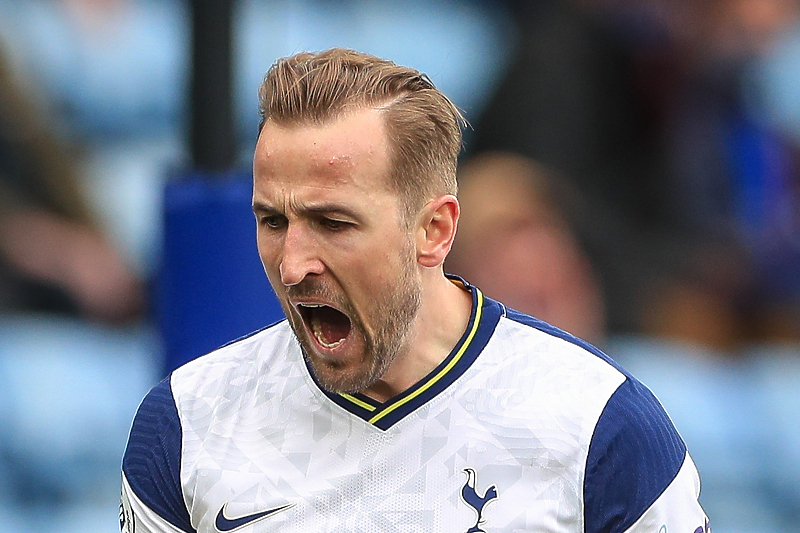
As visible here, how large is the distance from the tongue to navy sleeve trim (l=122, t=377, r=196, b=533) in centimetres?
41

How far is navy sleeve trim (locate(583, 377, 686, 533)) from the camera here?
2.53 metres

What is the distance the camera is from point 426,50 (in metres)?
6.64

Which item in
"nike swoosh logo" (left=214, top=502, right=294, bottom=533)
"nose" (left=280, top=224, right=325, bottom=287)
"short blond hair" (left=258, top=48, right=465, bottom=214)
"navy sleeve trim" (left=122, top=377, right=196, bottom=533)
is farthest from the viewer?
"navy sleeve trim" (left=122, top=377, right=196, bottom=533)

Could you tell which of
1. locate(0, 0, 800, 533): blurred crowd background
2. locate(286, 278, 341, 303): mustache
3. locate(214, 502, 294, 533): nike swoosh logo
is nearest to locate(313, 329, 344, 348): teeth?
locate(286, 278, 341, 303): mustache

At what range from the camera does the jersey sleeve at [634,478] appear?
2.53 m

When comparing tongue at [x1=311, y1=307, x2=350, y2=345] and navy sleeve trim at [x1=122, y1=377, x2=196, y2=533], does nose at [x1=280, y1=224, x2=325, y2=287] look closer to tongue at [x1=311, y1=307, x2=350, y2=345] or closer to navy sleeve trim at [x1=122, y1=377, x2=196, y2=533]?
tongue at [x1=311, y1=307, x2=350, y2=345]

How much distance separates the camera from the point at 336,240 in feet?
8.00

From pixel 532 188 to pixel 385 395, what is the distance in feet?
8.30

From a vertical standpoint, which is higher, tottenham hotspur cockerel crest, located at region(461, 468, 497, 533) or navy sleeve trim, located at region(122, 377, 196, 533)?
tottenham hotspur cockerel crest, located at region(461, 468, 497, 533)

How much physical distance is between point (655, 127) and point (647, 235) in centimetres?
53

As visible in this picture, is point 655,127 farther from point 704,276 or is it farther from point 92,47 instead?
point 92,47

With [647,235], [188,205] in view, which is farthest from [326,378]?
[647,235]

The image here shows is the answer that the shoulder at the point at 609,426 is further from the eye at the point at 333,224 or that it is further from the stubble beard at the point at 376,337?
the eye at the point at 333,224

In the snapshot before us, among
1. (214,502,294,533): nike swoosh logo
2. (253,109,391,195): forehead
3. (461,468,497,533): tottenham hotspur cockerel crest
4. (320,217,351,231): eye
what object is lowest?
(214,502,294,533): nike swoosh logo
